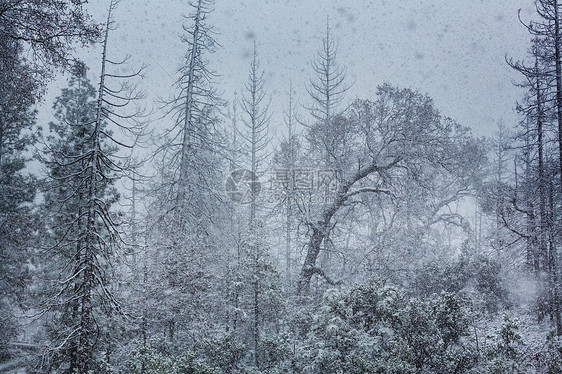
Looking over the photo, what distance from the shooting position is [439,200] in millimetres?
19984

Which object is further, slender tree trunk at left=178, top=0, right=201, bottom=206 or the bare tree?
slender tree trunk at left=178, top=0, right=201, bottom=206

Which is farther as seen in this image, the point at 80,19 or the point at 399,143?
the point at 399,143

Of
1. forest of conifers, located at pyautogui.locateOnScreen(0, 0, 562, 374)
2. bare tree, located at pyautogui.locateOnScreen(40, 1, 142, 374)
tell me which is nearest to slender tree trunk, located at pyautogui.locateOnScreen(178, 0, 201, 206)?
forest of conifers, located at pyautogui.locateOnScreen(0, 0, 562, 374)

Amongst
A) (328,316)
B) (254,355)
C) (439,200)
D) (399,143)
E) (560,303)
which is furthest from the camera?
(439,200)

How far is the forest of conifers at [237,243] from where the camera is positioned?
668 centimetres

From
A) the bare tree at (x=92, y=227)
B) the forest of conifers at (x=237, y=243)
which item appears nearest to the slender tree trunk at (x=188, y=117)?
the forest of conifers at (x=237, y=243)

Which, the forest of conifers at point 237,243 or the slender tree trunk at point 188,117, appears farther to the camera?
the slender tree trunk at point 188,117

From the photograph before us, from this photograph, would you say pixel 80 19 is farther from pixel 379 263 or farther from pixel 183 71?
pixel 379 263

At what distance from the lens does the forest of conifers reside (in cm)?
668

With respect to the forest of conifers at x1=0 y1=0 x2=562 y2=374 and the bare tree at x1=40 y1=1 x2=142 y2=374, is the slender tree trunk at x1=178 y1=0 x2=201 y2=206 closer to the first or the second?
the forest of conifers at x1=0 y1=0 x2=562 y2=374

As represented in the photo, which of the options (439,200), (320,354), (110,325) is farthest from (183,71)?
(439,200)

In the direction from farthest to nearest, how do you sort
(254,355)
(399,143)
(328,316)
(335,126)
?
(335,126)
(399,143)
(254,355)
(328,316)

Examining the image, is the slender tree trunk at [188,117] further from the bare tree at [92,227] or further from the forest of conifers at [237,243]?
the bare tree at [92,227]

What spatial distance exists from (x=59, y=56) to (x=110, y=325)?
7.57 metres
